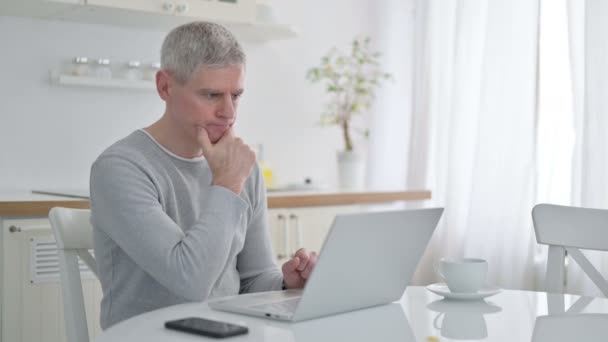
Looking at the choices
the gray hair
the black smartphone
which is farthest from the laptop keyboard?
the gray hair

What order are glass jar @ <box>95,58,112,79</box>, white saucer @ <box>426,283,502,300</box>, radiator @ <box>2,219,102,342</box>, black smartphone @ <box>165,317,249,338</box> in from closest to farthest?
black smartphone @ <box>165,317,249,338</box>
white saucer @ <box>426,283,502,300</box>
radiator @ <box>2,219,102,342</box>
glass jar @ <box>95,58,112,79</box>

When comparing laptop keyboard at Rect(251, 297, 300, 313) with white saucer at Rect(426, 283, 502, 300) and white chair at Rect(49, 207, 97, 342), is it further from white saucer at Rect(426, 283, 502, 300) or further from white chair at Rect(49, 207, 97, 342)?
white chair at Rect(49, 207, 97, 342)

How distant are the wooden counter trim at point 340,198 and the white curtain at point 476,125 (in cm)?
21

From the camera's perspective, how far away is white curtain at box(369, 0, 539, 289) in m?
3.32

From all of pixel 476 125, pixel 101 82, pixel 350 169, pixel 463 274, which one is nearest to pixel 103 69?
pixel 101 82

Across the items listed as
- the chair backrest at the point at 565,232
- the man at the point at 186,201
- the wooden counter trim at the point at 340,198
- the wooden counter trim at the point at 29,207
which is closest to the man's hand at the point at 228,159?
the man at the point at 186,201

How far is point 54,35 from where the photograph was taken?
327 centimetres

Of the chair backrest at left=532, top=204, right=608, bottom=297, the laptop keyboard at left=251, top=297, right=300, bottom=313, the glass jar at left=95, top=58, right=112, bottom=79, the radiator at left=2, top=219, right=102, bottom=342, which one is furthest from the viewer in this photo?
the glass jar at left=95, top=58, right=112, bottom=79

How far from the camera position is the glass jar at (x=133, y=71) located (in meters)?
3.39

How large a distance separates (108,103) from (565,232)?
6.85 feet

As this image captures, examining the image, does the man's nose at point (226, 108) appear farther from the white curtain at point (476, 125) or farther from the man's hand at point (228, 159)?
the white curtain at point (476, 125)

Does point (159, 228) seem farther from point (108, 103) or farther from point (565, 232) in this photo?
point (108, 103)

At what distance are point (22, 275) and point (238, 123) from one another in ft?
4.94

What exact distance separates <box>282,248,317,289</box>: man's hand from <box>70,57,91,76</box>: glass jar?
6.12 feet
